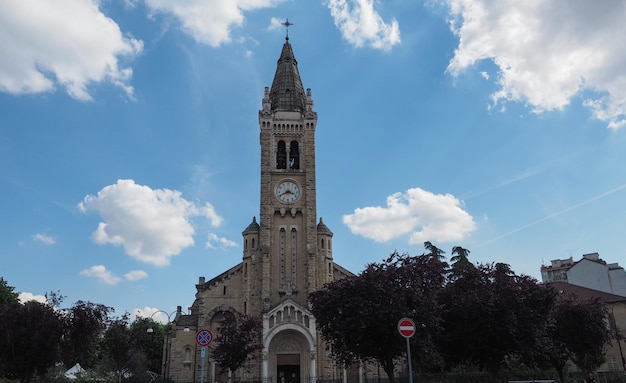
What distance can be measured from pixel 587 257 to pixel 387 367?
53.1m

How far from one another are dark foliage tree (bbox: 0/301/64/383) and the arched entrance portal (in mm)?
19988

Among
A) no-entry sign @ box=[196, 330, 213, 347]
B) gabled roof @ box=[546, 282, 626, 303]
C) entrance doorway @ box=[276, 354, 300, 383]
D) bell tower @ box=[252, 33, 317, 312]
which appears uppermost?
bell tower @ box=[252, 33, 317, 312]

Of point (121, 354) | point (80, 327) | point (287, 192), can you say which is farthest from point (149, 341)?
point (80, 327)

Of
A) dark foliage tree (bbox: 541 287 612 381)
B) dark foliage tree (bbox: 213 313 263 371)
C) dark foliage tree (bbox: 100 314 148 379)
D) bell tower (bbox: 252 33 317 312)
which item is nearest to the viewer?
dark foliage tree (bbox: 541 287 612 381)

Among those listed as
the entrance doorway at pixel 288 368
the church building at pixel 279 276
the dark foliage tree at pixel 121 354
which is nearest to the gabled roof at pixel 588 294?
the church building at pixel 279 276

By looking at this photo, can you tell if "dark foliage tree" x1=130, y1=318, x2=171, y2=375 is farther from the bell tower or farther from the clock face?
the clock face

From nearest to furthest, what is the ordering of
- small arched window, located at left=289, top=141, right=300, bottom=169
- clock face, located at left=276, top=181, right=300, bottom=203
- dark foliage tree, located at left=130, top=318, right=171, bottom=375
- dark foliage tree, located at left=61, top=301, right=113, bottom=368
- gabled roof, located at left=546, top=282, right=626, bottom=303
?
dark foliage tree, located at left=61, top=301, right=113, bottom=368, clock face, located at left=276, top=181, right=300, bottom=203, gabled roof, located at left=546, top=282, right=626, bottom=303, small arched window, located at left=289, top=141, right=300, bottom=169, dark foliage tree, located at left=130, top=318, right=171, bottom=375

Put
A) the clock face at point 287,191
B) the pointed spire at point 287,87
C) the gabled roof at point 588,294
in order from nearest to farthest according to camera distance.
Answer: the clock face at point 287,191
the gabled roof at point 588,294
the pointed spire at point 287,87

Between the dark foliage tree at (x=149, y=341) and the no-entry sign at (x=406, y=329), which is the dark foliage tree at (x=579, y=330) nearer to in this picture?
the no-entry sign at (x=406, y=329)

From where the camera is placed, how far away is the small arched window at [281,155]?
167ft

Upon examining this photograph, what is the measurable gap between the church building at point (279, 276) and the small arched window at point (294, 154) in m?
0.11

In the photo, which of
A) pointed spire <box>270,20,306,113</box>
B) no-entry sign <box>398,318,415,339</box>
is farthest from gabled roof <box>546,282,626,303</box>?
no-entry sign <box>398,318,415,339</box>

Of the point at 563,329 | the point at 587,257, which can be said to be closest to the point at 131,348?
the point at 563,329

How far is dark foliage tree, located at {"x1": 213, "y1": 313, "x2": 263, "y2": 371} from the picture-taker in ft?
120
